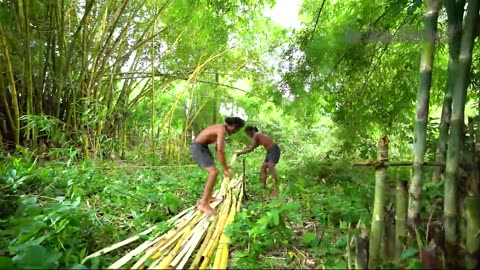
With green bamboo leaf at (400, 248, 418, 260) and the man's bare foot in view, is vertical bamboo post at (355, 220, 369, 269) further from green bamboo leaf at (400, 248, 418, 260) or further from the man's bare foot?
the man's bare foot

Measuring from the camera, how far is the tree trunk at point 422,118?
1.87 m

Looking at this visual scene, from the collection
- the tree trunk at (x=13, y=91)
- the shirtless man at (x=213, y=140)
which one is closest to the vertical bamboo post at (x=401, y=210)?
the shirtless man at (x=213, y=140)

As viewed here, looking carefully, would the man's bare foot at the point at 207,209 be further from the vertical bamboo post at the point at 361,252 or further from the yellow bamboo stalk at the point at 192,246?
the vertical bamboo post at the point at 361,252

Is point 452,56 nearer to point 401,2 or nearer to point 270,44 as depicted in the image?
point 401,2

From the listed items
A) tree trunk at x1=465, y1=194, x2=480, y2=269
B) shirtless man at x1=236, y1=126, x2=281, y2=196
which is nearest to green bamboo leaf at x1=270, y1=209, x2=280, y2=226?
tree trunk at x1=465, y1=194, x2=480, y2=269

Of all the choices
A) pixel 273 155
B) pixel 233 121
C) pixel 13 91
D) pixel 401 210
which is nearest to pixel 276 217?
pixel 401 210

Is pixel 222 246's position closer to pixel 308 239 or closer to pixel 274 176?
pixel 308 239

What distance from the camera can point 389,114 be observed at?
186 inches

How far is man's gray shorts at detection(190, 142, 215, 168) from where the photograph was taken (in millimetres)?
3974

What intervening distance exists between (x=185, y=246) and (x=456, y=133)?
4.81ft

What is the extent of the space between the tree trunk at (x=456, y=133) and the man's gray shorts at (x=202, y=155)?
2.41 meters

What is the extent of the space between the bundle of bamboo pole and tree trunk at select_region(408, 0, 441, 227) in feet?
3.02

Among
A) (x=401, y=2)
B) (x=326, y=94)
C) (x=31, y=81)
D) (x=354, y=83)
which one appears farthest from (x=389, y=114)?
(x=31, y=81)

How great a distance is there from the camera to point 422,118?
1.89 m
